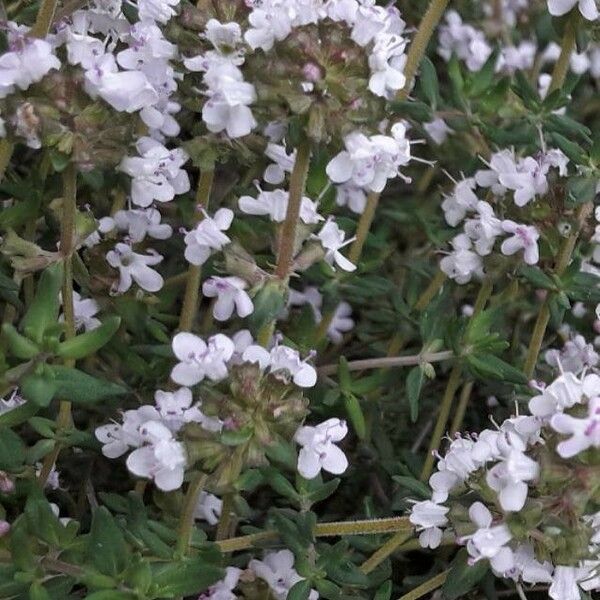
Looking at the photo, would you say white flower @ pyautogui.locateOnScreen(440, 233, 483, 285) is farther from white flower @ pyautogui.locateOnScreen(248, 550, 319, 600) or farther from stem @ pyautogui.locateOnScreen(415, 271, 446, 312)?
white flower @ pyautogui.locateOnScreen(248, 550, 319, 600)

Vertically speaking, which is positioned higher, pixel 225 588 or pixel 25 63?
pixel 25 63

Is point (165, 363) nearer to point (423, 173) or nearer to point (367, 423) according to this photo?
point (367, 423)

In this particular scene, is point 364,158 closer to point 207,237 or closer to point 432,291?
point 207,237

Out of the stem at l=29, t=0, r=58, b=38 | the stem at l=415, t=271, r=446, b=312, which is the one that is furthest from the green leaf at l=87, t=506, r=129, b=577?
the stem at l=415, t=271, r=446, b=312

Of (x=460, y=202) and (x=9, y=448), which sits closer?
(x=9, y=448)

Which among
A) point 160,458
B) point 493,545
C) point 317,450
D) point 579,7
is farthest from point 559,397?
point 579,7

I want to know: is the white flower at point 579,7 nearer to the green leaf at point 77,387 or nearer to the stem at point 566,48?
the stem at point 566,48

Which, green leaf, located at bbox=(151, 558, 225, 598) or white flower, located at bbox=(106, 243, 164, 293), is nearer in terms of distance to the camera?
green leaf, located at bbox=(151, 558, 225, 598)
